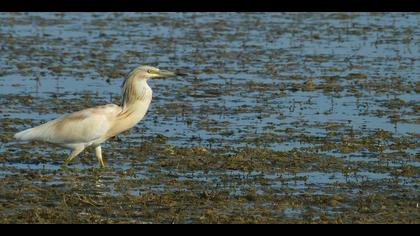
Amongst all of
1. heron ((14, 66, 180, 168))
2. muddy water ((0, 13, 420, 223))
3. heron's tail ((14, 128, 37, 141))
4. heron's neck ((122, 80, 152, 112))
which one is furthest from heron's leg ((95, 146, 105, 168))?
heron's tail ((14, 128, 37, 141))

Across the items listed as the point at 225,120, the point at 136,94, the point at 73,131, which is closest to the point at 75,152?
the point at 73,131

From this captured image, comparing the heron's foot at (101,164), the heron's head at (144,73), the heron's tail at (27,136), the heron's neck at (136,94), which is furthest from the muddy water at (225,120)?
the heron's head at (144,73)

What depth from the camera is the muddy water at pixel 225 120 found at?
10086 mm

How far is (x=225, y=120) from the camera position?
47.5ft

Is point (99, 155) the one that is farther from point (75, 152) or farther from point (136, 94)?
point (136, 94)

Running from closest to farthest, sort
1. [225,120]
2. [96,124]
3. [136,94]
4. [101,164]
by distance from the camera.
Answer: [101,164], [96,124], [136,94], [225,120]

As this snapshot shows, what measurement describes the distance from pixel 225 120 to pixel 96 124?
286cm

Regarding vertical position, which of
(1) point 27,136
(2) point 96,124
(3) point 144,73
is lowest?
(1) point 27,136

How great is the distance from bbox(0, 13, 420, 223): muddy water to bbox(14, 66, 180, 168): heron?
0.27 m

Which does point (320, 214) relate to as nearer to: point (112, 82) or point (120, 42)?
point (112, 82)

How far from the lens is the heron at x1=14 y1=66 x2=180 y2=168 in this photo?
39.3 ft

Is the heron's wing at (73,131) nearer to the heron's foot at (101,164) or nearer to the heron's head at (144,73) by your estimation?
the heron's foot at (101,164)

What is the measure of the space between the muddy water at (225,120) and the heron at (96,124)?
0.27 metres
